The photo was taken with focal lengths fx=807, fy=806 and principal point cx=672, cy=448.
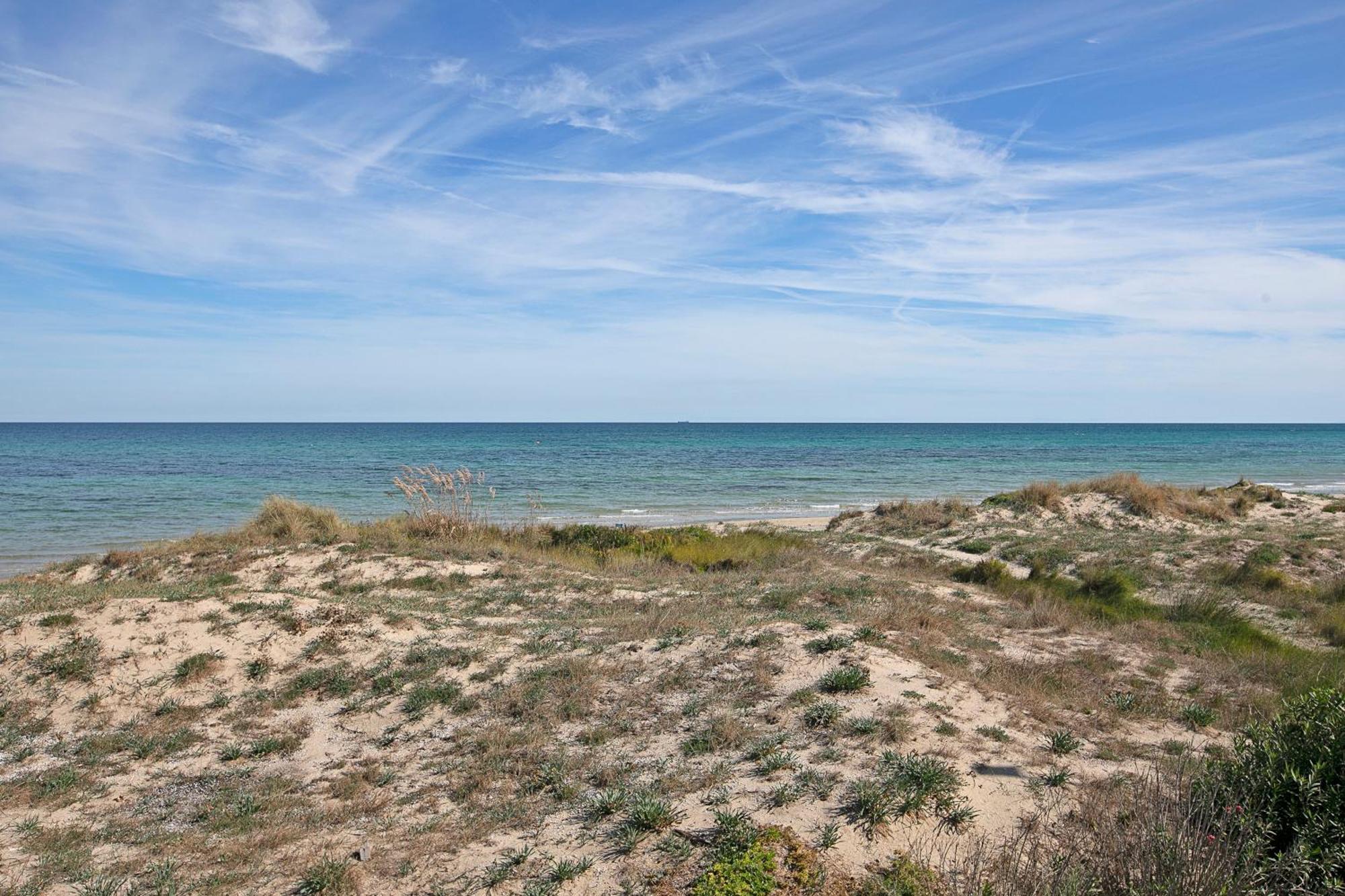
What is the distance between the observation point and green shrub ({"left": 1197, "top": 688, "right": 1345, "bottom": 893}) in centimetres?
383

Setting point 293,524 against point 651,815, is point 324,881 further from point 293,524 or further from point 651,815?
point 293,524

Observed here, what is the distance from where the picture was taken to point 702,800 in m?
5.56

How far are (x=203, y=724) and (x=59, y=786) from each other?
129 cm

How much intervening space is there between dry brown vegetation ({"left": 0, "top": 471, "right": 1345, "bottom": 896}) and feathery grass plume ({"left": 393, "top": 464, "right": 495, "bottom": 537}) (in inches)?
120

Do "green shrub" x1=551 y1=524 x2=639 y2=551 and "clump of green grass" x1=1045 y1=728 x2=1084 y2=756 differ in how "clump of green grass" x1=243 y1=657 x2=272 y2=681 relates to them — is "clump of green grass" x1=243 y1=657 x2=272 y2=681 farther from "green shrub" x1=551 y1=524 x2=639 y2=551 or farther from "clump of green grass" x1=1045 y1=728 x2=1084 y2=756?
"green shrub" x1=551 y1=524 x2=639 y2=551

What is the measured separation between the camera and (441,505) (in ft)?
60.5

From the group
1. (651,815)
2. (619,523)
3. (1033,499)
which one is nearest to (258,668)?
(651,815)

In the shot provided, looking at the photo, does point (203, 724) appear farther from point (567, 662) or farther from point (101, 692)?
point (567, 662)

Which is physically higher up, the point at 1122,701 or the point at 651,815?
the point at 651,815

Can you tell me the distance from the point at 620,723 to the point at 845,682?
210cm

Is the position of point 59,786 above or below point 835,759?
below

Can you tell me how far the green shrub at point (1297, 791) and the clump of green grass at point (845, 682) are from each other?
3.05m

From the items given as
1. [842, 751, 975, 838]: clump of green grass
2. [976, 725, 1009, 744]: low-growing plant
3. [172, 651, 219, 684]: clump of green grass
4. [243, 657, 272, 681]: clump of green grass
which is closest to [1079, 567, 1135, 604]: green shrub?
[976, 725, 1009, 744]: low-growing plant

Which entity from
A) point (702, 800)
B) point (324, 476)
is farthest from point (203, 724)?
point (324, 476)
